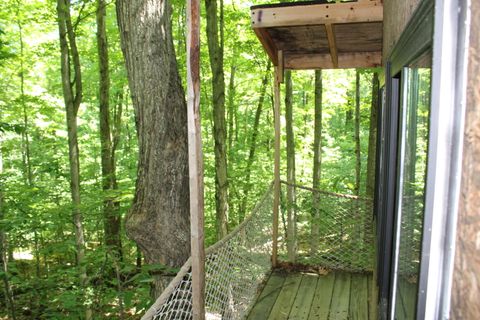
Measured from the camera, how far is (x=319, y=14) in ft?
11.5

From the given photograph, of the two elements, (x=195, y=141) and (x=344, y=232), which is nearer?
(x=195, y=141)

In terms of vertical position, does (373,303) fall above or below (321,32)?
below

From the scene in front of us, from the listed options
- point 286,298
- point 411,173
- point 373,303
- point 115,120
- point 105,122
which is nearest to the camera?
point 411,173

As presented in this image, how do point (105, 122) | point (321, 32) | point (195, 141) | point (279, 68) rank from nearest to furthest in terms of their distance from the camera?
point (195, 141), point (321, 32), point (279, 68), point (105, 122)

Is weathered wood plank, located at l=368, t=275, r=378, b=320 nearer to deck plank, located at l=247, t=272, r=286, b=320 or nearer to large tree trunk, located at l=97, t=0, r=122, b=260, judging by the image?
deck plank, located at l=247, t=272, r=286, b=320

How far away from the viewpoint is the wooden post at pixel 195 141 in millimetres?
1954

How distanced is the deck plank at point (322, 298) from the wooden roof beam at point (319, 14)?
2.87 metres

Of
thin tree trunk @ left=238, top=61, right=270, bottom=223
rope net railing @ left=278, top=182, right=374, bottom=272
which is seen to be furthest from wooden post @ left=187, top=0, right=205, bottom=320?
thin tree trunk @ left=238, top=61, right=270, bottom=223

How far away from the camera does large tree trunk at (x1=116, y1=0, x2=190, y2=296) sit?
3172mm

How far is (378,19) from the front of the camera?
3457 mm

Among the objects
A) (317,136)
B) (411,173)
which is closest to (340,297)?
(411,173)

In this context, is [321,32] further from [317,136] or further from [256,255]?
[317,136]

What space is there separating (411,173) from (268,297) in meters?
3.47

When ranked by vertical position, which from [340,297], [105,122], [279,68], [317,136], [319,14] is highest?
[319,14]
